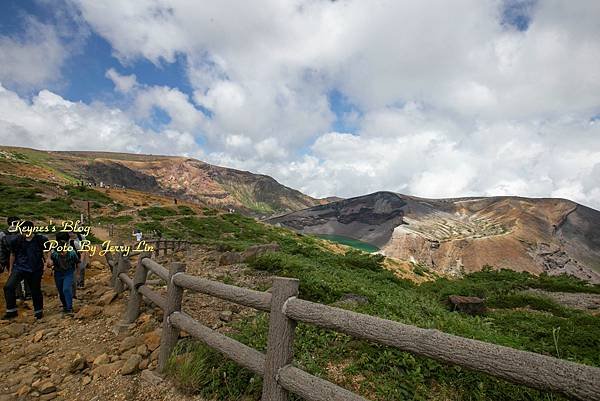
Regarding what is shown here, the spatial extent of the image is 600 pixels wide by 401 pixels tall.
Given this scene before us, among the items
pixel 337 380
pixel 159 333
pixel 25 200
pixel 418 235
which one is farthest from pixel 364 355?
pixel 418 235

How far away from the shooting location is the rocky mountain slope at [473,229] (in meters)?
80.6

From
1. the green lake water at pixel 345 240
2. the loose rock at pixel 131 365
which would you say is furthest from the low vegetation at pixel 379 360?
the green lake water at pixel 345 240

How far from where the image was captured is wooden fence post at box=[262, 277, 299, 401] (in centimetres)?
343

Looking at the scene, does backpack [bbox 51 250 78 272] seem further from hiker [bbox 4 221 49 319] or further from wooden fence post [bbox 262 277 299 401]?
wooden fence post [bbox 262 277 299 401]

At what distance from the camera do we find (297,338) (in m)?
5.45


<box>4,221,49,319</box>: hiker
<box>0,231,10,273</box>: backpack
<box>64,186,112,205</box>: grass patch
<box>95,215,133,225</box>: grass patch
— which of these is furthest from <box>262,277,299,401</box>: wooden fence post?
<box>64,186,112,205</box>: grass patch

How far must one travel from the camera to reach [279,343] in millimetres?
3467

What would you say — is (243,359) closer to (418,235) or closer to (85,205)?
(85,205)

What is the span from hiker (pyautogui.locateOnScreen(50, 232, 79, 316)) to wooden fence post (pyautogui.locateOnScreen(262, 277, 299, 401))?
645cm

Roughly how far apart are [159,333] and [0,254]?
4.96 metres

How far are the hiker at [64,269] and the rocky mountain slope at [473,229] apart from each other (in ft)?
274

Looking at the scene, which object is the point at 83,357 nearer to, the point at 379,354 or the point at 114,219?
the point at 379,354

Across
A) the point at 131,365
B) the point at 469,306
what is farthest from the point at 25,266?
the point at 469,306

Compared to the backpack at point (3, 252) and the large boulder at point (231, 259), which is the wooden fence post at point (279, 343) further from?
the large boulder at point (231, 259)
